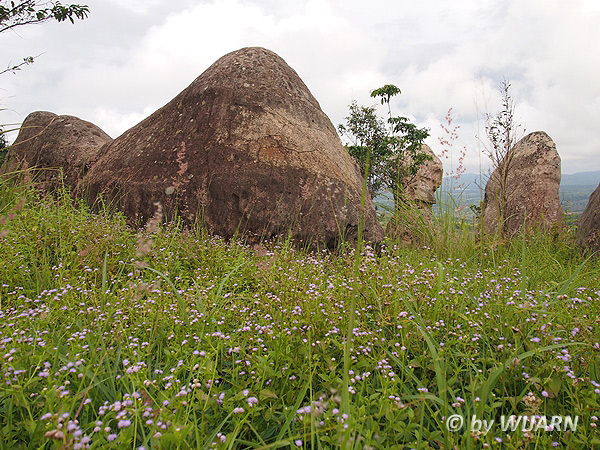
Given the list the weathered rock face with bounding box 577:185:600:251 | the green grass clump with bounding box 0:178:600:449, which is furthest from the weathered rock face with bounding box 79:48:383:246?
the weathered rock face with bounding box 577:185:600:251

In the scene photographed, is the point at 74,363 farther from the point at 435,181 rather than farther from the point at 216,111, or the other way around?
the point at 435,181

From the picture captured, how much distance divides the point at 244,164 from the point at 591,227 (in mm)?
5592

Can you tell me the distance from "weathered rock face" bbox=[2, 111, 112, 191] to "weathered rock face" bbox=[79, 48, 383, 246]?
1346 millimetres

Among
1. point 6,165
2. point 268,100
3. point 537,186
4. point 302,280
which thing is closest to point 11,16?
point 6,165

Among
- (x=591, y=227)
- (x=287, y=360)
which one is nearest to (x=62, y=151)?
(x=287, y=360)

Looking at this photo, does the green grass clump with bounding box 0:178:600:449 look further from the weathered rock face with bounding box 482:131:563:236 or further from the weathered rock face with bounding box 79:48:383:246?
the weathered rock face with bounding box 482:131:563:236

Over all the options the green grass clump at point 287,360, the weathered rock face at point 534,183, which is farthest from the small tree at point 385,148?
the green grass clump at point 287,360

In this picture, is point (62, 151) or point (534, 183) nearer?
point (62, 151)

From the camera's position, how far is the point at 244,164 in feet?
18.0

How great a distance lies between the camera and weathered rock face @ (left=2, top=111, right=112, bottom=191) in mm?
7520

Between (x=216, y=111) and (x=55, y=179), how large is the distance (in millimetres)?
3924

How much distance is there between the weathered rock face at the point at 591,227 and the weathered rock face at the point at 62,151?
8.56 meters

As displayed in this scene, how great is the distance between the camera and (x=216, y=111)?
589 cm

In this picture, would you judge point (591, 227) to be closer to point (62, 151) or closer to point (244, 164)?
point (244, 164)
